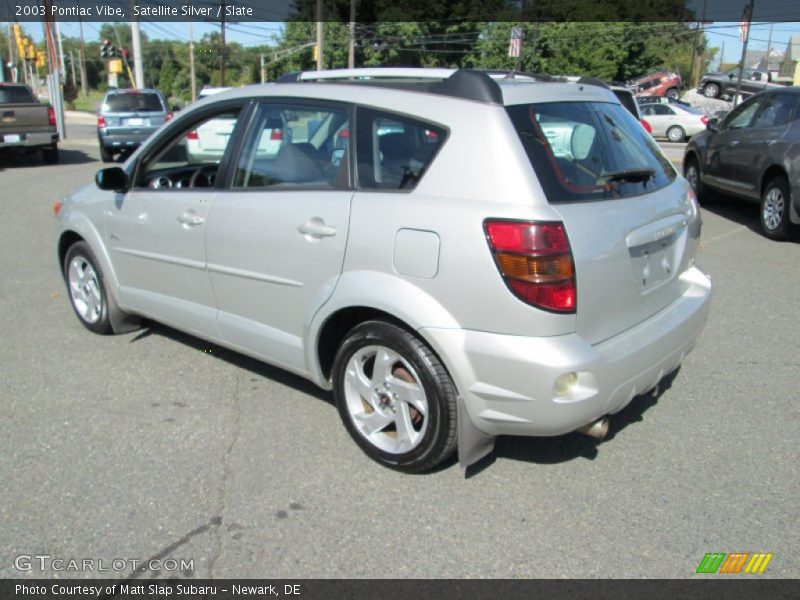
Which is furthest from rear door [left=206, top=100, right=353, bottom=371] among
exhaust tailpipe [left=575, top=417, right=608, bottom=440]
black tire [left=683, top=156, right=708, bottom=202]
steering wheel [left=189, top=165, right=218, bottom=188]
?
black tire [left=683, top=156, right=708, bottom=202]

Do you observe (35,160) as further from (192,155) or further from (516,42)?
(192,155)

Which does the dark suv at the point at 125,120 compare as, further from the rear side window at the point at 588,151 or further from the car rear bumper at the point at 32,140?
the rear side window at the point at 588,151

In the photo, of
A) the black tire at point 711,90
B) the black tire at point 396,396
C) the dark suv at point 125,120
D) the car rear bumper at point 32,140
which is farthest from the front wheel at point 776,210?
the black tire at point 711,90

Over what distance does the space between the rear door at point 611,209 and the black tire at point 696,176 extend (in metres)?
7.67

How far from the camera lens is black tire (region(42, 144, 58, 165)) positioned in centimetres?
1680

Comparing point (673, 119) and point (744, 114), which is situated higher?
point (744, 114)

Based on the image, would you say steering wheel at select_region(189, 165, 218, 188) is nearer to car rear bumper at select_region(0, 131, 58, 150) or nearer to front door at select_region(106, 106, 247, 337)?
front door at select_region(106, 106, 247, 337)

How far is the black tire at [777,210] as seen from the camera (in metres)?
8.37

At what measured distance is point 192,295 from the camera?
4250 millimetres

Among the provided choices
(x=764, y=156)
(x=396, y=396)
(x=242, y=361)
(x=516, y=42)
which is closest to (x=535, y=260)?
(x=396, y=396)

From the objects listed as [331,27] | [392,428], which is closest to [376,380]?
[392,428]

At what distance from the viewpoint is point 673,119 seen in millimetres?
27703

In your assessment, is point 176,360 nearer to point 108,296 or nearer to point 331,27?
point 108,296

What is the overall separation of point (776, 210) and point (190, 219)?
7208 millimetres
